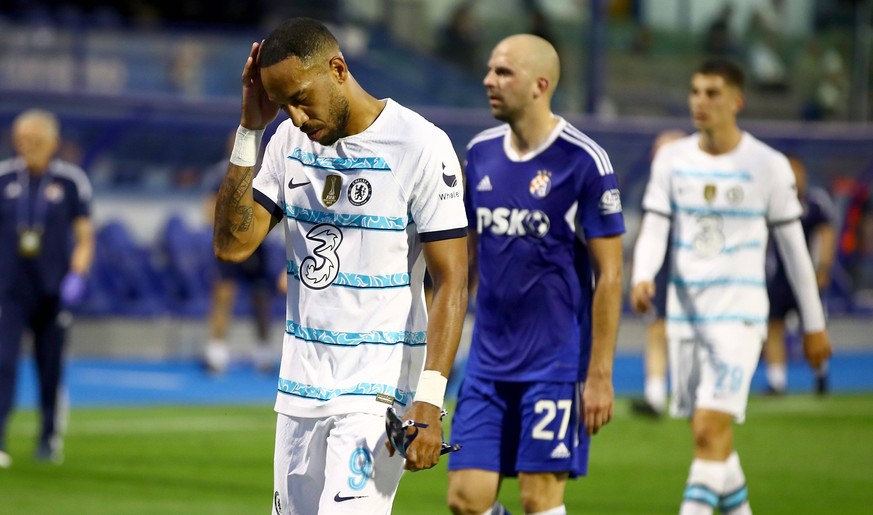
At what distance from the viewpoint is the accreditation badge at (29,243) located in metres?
12.2

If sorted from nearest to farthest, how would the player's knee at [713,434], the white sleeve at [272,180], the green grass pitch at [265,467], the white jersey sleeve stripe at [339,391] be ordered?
1. the white jersey sleeve stripe at [339,391]
2. the white sleeve at [272,180]
3. the player's knee at [713,434]
4. the green grass pitch at [265,467]

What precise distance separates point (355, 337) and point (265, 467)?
23.3 feet

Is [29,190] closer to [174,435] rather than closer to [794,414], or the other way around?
[174,435]

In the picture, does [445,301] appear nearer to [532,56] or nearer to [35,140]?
[532,56]

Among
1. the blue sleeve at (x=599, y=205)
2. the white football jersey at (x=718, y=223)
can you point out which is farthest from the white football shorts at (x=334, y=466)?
the white football jersey at (x=718, y=223)

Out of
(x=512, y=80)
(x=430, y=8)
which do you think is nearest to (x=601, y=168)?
(x=512, y=80)

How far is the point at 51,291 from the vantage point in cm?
1216

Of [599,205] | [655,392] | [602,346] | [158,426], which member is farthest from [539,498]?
[655,392]

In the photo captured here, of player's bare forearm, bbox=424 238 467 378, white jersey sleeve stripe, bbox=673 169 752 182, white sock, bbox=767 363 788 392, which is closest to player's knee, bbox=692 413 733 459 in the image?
white jersey sleeve stripe, bbox=673 169 752 182

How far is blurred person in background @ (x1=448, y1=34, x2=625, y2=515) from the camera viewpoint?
6.83m

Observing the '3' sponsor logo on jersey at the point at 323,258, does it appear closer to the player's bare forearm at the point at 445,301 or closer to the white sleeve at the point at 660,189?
the player's bare forearm at the point at 445,301

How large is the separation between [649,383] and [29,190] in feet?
20.8

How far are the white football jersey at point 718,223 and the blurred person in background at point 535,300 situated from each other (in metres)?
1.85

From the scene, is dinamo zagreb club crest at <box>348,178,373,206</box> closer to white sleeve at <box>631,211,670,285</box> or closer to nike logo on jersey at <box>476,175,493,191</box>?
nike logo on jersey at <box>476,175,493,191</box>
